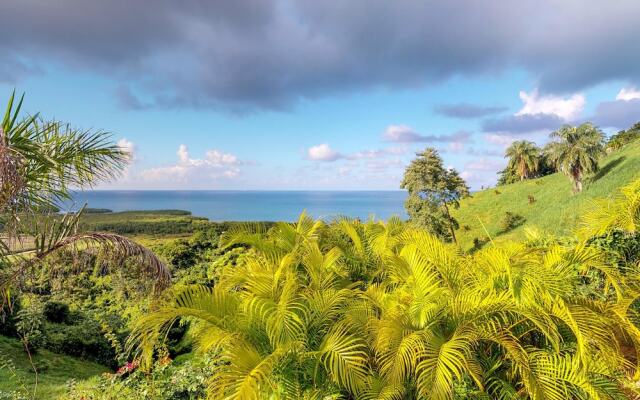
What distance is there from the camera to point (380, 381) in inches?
127

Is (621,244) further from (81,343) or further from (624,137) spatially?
(624,137)

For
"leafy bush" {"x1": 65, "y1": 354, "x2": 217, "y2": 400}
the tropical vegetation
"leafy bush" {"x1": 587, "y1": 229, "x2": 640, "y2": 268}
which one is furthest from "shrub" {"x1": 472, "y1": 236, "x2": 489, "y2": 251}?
"leafy bush" {"x1": 65, "y1": 354, "x2": 217, "y2": 400}

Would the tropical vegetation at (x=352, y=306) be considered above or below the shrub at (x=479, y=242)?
above

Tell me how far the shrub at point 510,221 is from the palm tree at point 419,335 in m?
26.8

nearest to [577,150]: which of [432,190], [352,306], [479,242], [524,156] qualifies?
[479,242]

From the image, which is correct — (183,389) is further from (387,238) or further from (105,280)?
(105,280)

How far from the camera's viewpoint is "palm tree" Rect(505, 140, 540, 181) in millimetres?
42344

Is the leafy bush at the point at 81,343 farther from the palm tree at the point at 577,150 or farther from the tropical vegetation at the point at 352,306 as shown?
the palm tree at the point at 577,150

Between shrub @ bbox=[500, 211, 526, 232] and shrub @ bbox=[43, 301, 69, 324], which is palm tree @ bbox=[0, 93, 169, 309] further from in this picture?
shrub @ bbox=[500, 211, 526, 232]

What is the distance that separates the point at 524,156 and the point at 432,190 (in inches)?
1026

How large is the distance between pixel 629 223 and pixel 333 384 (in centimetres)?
415

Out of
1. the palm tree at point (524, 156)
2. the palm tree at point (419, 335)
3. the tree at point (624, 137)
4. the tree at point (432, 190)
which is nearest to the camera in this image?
the palm tree at point (419, 335)

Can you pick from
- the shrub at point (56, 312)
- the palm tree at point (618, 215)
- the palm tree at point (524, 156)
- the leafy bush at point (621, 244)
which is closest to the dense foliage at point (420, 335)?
the palm tree at point (618, 215)

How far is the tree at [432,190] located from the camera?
21.8 metres
